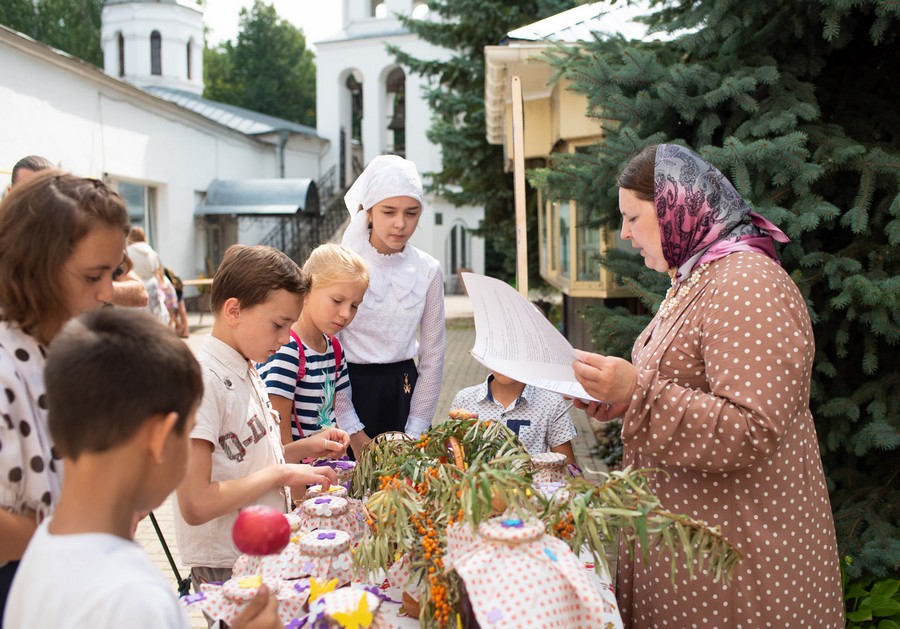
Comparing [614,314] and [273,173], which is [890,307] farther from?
[273,173]

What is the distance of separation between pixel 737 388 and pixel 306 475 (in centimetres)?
105

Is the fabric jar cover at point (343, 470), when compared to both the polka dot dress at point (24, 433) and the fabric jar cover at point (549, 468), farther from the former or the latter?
the polka dot dress at point (24, 433)

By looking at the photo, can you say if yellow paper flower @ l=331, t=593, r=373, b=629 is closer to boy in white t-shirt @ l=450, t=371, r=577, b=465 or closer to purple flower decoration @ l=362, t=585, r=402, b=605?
purple flower decoration @ l=362, t=585, r=402, b=605

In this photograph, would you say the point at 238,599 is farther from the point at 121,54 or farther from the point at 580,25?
the point at 121,54

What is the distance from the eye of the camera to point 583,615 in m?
1.36

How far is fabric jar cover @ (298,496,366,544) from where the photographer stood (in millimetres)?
1803

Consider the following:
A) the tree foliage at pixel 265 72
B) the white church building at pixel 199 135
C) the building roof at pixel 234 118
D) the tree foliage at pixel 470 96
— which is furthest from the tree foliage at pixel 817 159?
the tree foliage at pixel 265 72

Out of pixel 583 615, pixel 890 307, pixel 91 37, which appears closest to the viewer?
pixel 583 615

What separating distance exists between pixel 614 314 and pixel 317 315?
2276 millimetres

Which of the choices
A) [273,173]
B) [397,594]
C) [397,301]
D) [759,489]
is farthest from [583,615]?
[273,173]

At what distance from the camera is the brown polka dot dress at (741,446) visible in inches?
69.1

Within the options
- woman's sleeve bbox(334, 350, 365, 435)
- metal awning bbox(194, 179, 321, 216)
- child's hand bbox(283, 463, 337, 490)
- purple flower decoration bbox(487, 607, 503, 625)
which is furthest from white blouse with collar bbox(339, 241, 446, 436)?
metal awning bbox(194, 179, 321, 216)

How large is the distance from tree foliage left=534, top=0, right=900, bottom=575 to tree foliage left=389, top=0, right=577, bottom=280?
828 centimetres

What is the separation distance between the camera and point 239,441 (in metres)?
2.02
